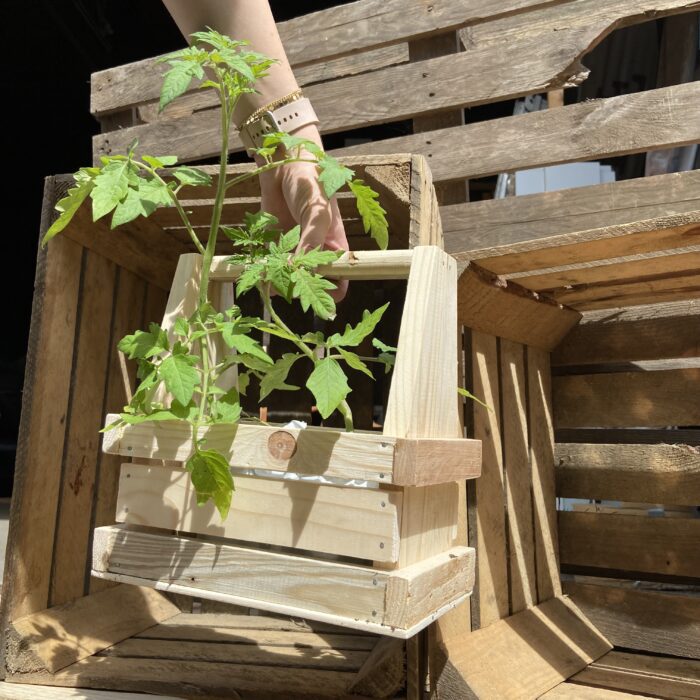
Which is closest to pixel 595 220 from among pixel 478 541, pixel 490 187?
pixel 478 541

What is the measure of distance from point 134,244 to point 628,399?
189 cm

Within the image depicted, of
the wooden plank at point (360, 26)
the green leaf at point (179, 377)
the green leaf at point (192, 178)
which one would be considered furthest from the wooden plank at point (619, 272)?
the wooden plank at point (360, 26)

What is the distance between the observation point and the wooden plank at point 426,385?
4.26 ft

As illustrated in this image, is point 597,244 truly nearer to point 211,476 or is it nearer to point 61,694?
point 211,476

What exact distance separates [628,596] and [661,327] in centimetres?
97

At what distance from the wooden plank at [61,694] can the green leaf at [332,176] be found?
145cm

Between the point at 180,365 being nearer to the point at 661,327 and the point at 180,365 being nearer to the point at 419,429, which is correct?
the point at 419,429

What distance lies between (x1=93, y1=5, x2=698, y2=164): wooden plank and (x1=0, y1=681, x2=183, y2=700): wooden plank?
7.77 ft

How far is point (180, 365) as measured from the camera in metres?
1.29

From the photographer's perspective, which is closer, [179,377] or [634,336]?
[179,377]

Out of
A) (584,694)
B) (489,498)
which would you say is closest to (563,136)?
(489,498)

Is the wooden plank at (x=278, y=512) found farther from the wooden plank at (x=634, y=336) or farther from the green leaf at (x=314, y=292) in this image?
the wooden plank at (x=634, y=336)

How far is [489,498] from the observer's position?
7.20 ft

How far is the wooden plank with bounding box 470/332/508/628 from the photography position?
2109mm
